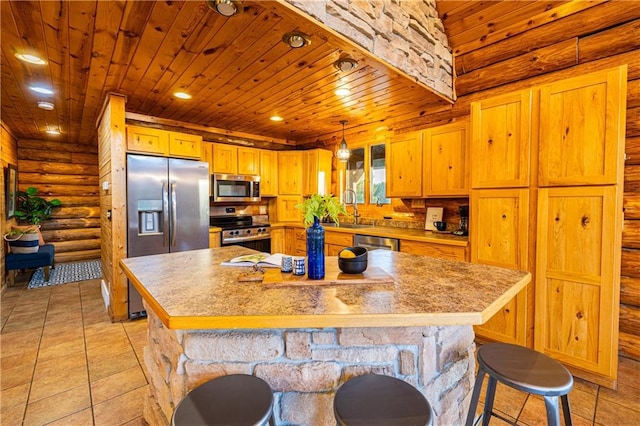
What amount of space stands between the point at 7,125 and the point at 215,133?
3363 mm

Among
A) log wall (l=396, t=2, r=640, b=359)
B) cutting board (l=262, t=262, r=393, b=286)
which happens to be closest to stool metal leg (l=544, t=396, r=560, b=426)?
cutting board (l=262, t=262, r=393, b=286)

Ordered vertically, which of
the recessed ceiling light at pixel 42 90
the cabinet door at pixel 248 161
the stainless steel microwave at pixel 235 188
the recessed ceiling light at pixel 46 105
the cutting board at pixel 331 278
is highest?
the recessed ceiling light at pixel 46 105

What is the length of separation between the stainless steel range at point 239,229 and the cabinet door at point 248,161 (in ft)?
2.26

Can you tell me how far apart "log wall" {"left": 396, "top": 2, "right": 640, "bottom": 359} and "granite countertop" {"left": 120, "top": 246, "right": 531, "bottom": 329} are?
67.7 inches

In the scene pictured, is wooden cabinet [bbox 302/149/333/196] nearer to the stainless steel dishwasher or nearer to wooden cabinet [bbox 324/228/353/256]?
wooden cabinet [bbox 324/228/353/256]

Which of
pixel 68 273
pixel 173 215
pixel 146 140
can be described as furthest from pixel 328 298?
pixel 68 273

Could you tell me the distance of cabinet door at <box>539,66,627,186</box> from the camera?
1.95 m

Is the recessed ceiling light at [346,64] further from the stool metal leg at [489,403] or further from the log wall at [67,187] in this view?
the log wall at [67,187]

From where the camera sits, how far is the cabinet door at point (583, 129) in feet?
6.40

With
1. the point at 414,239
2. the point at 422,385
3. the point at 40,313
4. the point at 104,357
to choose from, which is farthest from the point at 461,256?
the point at 40,313

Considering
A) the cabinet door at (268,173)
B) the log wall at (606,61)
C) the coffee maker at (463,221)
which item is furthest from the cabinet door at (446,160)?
the cabinet door at (268,173)

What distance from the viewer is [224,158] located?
15.0 ft

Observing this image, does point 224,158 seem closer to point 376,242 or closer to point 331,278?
point 376,242

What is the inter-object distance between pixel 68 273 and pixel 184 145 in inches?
146
